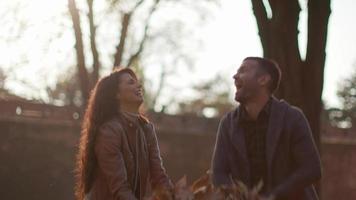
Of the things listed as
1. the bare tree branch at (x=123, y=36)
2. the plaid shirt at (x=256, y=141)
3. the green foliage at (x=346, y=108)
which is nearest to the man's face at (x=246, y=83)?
the plaid shirt at (x=256, y=141)

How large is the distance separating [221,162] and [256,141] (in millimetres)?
242

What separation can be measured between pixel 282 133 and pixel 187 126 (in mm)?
24374

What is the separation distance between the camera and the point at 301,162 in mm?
5195

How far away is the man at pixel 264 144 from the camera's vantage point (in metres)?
5.17

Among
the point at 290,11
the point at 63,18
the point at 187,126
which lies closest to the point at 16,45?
the point at 63,18

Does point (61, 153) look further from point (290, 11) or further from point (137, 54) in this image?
point (290, 11)

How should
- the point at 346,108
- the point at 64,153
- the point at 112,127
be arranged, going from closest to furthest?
1. the point at 112,127
2. the point at 64,153
3. the point at 346,108

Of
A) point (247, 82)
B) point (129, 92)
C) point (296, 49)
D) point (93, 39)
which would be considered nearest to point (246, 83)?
point (247, 82)

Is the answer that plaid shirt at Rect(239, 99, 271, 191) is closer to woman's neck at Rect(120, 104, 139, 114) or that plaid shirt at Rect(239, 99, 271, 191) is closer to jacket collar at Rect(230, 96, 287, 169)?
jacket collar at Rect(230, 96, 287, 169)

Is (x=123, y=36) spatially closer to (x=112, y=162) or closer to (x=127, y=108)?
(x=127, y=108)

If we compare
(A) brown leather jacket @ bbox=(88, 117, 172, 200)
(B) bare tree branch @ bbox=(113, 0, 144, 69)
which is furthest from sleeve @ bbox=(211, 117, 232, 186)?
(B) bare tree branch @ bbox=(113, 0, 144, 69)

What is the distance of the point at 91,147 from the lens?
6.01m

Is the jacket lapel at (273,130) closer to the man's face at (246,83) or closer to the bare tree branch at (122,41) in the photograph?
the man's face at (246,83)

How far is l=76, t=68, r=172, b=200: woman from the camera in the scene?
19.5ft
